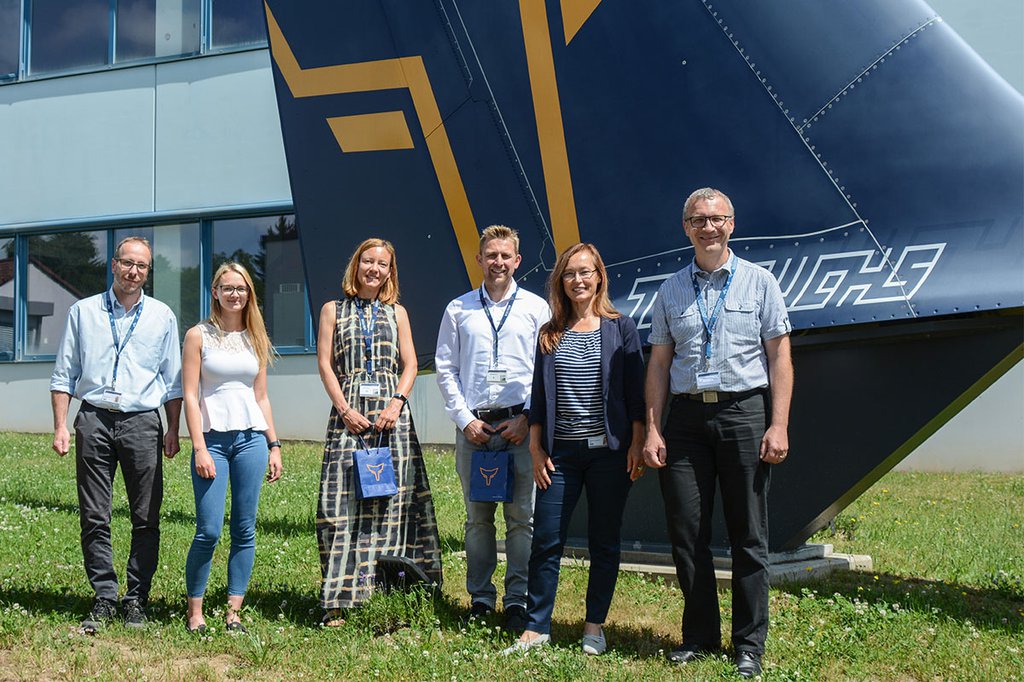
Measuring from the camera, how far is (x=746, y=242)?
13.8ft

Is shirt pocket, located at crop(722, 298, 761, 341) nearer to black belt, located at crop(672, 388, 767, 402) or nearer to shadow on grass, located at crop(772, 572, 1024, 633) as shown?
black belt, located at crop(672, 388, 767, 402)

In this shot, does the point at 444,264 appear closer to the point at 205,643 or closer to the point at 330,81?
the point at 330,81

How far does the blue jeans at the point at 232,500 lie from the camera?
13.4ft

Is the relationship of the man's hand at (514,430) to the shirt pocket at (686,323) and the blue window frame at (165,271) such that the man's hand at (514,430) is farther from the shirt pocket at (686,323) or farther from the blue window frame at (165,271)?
the blue window frame at (165,271)

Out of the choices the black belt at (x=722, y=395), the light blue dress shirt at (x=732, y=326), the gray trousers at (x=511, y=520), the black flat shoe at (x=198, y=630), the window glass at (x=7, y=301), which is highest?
the window glass at (x=7, y=301)

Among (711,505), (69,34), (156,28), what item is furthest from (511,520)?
(69,34)

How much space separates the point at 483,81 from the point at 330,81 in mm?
982

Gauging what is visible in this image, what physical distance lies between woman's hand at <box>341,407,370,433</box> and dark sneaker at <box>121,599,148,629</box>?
1198 millimetres

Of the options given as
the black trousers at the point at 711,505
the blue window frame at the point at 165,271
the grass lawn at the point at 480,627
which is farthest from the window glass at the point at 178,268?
the black trousers at the point at 711,505

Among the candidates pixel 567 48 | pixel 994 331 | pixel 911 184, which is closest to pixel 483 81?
pixel 567 48

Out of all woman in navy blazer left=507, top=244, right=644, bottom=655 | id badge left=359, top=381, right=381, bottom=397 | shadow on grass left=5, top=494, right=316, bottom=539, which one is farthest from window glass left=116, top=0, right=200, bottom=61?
woman in navy blazer left=507, top=244, right=644, bottom=655

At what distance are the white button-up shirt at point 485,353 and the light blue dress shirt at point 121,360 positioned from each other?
1.26m

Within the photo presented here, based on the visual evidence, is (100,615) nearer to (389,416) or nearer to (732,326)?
(389,416)

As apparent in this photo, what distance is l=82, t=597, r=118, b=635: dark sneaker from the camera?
4.12 meters
